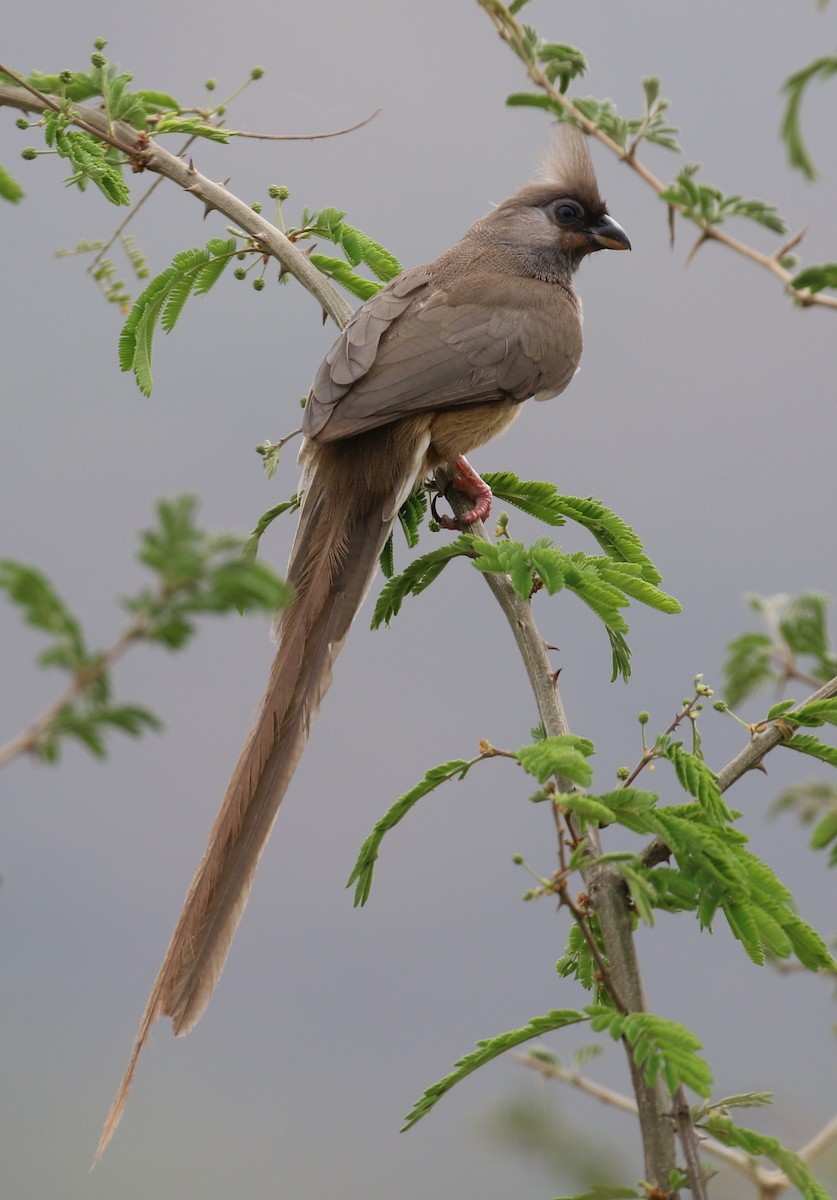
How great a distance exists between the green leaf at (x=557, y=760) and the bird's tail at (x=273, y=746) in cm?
63

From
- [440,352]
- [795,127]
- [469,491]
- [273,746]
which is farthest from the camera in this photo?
[440,352]

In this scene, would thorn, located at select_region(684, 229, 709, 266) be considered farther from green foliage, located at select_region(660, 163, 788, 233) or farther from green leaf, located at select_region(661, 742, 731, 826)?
green leaf, located at select_region(661, 742, 731, 826)

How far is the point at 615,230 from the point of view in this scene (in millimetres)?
4820

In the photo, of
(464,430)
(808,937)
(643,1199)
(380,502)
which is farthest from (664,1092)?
(464,430)

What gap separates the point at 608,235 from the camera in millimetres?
4809

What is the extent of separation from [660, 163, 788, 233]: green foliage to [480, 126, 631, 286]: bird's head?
299 cm

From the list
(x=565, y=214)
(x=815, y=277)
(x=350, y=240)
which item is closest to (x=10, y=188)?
(x=350, y=240)

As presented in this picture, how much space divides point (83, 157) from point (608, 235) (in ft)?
7.97

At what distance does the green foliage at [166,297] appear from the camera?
10.6ft

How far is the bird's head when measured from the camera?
15.4 ft

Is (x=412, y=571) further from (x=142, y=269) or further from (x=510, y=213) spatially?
(x=510, y=213)

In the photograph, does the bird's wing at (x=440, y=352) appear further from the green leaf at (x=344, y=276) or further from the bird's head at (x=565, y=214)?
the bird's head at (x=565, y=214)

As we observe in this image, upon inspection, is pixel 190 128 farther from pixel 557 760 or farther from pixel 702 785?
pixel 702 785

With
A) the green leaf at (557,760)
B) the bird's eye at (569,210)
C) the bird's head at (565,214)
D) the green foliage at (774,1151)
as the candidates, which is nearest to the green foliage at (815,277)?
the green leaf at (557,760)
